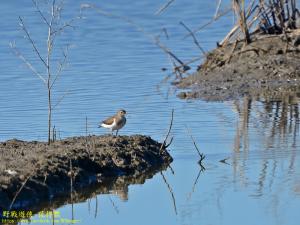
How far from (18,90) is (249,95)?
348 centimetres

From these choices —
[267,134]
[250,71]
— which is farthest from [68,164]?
[250,71]

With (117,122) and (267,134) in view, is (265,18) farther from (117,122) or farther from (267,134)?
(117,122)

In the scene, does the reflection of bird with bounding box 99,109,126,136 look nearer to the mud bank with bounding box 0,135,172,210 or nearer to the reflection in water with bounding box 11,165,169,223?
the mud bank with bounding box 0,135,172,210

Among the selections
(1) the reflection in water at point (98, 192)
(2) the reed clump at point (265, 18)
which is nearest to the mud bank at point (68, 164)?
(1) the reflection in water at point (98, 192)

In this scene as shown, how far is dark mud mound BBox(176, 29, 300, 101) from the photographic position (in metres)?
15.4

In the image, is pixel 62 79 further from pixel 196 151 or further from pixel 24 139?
pixel 196 151

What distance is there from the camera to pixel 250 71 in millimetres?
16000

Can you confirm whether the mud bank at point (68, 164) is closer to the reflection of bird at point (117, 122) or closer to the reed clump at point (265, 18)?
the reflection of bird at point (117, 122)

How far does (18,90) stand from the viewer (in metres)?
15.7

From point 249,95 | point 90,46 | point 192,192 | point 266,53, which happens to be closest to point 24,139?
point 192,192

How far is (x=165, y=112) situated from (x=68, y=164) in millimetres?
3811

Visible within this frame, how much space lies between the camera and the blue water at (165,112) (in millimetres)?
10117

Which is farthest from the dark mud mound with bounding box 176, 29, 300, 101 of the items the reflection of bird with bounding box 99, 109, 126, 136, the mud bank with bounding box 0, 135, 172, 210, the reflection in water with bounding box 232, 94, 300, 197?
the mud bank with bounding box 0, 135, 172, 210

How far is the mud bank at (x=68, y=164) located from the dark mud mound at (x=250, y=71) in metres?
3.87
